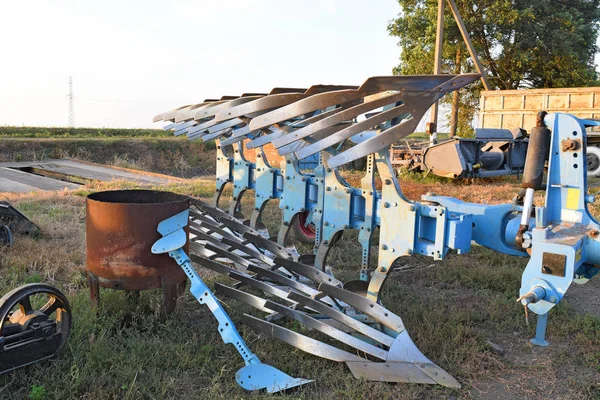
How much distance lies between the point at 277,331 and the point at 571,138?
219 cm

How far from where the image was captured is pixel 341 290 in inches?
143

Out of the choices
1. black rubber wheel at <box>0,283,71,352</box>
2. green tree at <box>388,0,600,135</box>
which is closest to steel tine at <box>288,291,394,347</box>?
black rubber wheel at <box>0,283,71,352</box>

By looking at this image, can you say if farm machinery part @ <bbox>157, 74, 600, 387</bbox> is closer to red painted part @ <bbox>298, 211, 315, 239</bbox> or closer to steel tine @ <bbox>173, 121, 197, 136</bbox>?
steel tine @ <bbox>173, 121, 197, 136</bbox>

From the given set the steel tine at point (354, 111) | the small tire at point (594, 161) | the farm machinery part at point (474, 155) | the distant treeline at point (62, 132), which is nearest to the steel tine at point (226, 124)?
the steel tine at point (354, 111)

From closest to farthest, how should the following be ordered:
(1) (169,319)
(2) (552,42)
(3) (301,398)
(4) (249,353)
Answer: (3) (301,398), (4) (249,353), (1) (169,319), (2) (552,42)

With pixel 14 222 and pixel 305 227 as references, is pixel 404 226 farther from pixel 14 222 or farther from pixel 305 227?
pixel 14 222

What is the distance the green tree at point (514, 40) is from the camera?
Answer: 19891 millimetres

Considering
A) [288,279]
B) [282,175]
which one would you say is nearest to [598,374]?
[288,279]

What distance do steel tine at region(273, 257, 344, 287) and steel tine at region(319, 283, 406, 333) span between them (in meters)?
0.32

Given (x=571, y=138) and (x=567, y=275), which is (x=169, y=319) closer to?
(x=567, y=275)

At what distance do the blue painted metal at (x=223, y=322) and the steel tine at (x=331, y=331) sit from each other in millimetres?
402

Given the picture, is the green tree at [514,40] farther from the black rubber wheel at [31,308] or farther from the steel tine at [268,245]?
the black rubber wheel at [31,308]

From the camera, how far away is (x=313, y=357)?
3.36 meters

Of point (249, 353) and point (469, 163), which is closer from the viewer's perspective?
point (249, 353)
